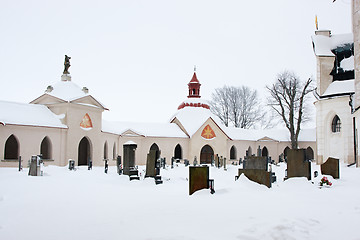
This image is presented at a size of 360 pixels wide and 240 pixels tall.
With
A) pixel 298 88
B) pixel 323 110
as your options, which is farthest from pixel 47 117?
pixel 298 88

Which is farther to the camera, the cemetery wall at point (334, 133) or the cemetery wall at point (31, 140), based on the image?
the cemetery wall at point (334, 133)

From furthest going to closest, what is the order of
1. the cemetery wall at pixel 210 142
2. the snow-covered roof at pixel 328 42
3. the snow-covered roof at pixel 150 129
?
the cemetery wall at pixel 210 142
the snow-covered roof at pixel 150 129
the snow-covered roof at pixel 328 42

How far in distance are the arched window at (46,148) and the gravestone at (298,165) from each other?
18845 mm

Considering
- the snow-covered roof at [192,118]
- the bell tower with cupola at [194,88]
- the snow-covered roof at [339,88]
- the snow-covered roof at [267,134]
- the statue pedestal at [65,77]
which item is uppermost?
the bell tower with cupola at [194,88]

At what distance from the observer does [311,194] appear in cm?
1072

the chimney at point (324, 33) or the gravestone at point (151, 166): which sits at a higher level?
the chimney at point (324, 33)

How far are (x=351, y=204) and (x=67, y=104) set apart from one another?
23.1m

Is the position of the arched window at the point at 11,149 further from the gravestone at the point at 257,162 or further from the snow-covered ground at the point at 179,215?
the gravestone at the point at 257,162

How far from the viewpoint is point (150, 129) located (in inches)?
1569

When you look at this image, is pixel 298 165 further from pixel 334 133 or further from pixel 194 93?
pixel 194 93

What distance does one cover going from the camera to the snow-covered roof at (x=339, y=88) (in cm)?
2645

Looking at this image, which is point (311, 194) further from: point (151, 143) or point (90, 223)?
point (151, 143)

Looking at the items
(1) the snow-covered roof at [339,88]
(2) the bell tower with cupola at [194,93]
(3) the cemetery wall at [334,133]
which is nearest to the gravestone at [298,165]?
(3) the cemetery wall at [334,133]

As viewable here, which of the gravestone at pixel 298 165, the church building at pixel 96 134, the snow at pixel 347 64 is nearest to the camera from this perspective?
the gravestone at pixel 298 165
